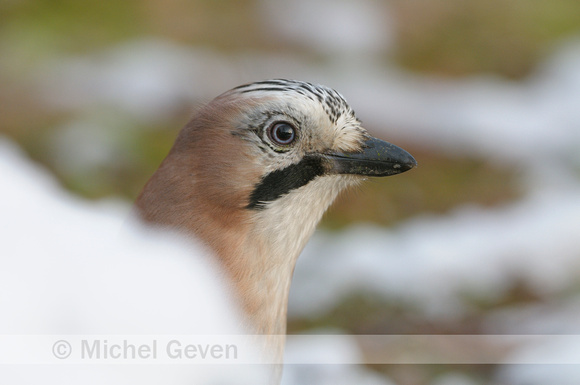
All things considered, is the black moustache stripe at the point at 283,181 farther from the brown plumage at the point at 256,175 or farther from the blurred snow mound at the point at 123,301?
the blurred snow mound at the point at 123,301

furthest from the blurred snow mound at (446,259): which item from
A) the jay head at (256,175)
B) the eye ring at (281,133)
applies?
the eye ring at (281,133)

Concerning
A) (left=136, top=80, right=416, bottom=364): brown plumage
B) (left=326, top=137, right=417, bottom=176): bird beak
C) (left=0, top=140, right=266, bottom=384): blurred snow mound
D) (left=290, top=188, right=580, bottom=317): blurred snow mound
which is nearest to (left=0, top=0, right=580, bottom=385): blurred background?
(left=290, top=188, right=580, bottom=317): blurred snow mound

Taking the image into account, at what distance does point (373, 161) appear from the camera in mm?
2594

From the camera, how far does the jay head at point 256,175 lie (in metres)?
2.41

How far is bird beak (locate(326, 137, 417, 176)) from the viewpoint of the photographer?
2.54m

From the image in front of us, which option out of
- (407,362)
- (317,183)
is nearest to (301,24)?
(407,362)

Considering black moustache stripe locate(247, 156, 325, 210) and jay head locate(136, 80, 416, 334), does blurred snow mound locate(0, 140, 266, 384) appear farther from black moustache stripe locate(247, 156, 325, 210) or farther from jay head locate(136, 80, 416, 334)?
black moustache stripe locate(247, 156, 325, 210)

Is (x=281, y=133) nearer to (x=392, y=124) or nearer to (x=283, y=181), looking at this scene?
(x=283, y=181)

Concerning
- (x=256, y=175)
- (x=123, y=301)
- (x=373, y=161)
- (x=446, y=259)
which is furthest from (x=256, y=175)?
(x=446, y=259)

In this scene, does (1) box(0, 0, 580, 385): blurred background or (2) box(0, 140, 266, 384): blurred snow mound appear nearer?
(2) box(0, 140, 266, 384): blurred snow mound

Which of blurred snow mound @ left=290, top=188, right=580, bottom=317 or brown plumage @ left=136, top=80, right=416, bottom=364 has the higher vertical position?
blurred snow mound @ left=290, top=188, right=580, bottom=317

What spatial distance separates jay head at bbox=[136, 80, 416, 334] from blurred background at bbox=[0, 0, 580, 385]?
2.19 feet

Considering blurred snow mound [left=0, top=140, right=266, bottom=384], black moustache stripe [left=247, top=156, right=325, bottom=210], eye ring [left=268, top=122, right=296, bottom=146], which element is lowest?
blurred snow mound [left=0, top=140, right=266, bottom=384]

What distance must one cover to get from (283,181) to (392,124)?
385 cm
